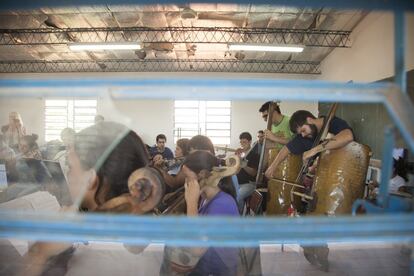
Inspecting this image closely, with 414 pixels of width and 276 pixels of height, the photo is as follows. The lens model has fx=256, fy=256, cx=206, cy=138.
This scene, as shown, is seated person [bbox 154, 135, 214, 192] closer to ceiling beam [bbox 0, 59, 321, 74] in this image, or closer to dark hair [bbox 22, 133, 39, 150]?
ceiling beam [bbox 0, 59, 321, 74]

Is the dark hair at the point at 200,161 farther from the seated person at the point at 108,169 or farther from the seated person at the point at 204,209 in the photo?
the seated person at the point at 108,169

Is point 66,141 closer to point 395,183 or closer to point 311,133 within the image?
point 311,133

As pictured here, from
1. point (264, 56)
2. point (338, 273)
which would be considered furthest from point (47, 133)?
point (338, 273)

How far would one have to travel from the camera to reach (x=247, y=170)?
106 cm

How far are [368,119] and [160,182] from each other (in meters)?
0.63

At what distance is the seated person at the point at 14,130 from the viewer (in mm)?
771

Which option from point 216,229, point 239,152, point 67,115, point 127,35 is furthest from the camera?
point 127,35

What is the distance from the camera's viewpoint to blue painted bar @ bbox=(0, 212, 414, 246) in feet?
2.02

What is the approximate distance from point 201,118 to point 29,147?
1.89 feet

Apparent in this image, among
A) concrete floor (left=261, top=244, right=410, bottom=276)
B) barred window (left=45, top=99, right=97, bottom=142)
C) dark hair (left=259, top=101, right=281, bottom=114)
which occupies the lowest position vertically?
concrete floor (left=261, top=244, right=410, bottom=276)

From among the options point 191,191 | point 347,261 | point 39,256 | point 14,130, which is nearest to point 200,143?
point 191,191

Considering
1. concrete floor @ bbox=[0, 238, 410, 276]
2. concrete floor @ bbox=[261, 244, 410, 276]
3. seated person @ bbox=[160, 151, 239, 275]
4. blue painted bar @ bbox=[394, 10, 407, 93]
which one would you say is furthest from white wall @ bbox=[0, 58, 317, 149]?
concrete floor @ bbox=[261, 244, 410, 276]

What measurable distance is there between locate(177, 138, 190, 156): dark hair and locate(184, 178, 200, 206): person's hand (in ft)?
0.30

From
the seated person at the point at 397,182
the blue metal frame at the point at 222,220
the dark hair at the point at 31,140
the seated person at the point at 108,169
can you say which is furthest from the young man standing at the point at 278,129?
the dark hair at the point at 31,140
